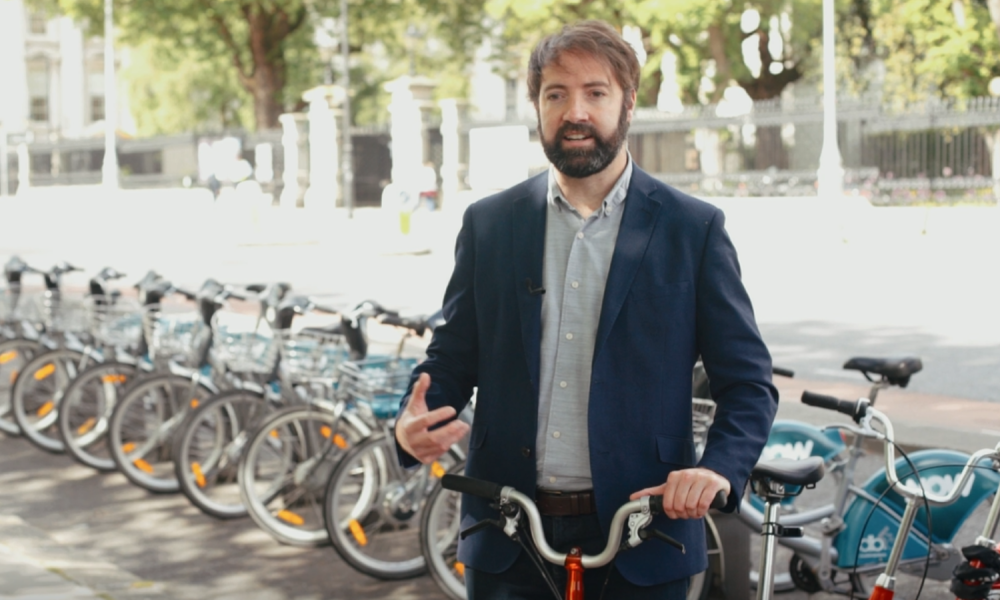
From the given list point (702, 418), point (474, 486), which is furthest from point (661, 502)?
point (702, 418)

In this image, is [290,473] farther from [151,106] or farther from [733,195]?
[151,106]

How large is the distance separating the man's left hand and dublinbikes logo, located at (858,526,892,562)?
2.82 m

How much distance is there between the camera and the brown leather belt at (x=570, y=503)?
259cm

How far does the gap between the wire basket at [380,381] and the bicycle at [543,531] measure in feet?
10.6

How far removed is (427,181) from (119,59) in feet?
164

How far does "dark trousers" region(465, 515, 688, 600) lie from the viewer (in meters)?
2.59

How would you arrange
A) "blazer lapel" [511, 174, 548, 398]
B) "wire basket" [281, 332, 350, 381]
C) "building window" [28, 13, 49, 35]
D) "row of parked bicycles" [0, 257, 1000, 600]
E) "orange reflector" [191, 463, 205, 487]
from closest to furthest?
"blazer lapel" [511, 174, 548, 398] → "row of parked bicycles" [0, 257, 1000, 600] → "wire basket" [281, 332, 350, 381] → "orange reflector" [191, 463, 205, 487] → "building window" [28, 13, 49, 35]

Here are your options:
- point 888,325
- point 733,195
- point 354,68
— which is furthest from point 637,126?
point 354,68

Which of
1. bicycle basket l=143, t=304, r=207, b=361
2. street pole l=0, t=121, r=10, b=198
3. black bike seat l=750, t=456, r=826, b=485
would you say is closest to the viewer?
black bike seat l=750, t=456, r=826, b=485

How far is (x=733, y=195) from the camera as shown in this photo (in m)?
27.2

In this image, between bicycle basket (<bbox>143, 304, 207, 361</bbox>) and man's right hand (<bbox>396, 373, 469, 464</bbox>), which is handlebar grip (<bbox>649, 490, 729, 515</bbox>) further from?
bicycle basket (<bbox>143, 304, 207, 361</bbox>)

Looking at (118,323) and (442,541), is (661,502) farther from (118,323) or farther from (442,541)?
(118,323)

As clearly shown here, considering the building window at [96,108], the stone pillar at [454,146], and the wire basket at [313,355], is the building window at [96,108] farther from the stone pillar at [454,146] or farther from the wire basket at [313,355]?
the wire basket at [313,355]

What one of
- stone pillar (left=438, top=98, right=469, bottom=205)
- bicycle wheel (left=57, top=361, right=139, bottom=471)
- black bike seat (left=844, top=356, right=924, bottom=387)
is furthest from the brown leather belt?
stone pillar (left=438, top=98, right=469, bottom=205)
